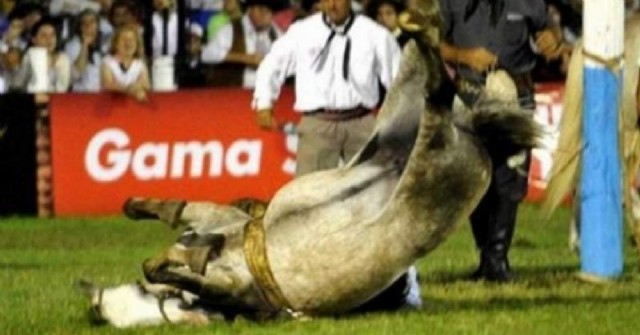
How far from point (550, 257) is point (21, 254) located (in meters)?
4.83

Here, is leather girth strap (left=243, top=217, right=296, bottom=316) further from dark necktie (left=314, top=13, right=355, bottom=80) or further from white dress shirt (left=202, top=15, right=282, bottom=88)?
white dress shirt (left=202, top=15, right=282, bottom=88)

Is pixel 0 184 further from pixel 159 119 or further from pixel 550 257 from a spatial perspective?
pixel 550 257

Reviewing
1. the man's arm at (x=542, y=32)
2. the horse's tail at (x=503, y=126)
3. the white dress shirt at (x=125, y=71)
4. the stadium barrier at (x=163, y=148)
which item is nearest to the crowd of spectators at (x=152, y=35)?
the white dress shirt at (x=125, y=71)

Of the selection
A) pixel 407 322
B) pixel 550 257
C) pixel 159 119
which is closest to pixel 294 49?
pixel 550 257

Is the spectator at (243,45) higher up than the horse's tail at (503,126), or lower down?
lower down

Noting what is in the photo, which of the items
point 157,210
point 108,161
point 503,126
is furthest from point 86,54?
point 503,126

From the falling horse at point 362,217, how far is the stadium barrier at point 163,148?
35.9ft

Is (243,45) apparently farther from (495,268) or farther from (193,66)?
(495,268)

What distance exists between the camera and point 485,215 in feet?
53.1

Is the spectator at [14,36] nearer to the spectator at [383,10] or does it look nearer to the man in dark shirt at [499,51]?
the spectator at [383,10]

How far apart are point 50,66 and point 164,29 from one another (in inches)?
59.6

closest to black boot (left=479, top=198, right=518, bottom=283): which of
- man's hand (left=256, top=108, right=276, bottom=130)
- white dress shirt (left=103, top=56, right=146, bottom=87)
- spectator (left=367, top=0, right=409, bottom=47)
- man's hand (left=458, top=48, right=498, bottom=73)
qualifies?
man's hand (left=458, top=48, right=498, bottom=73)

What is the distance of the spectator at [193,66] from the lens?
86.0ft

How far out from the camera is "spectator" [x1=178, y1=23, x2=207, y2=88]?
26.2 m
